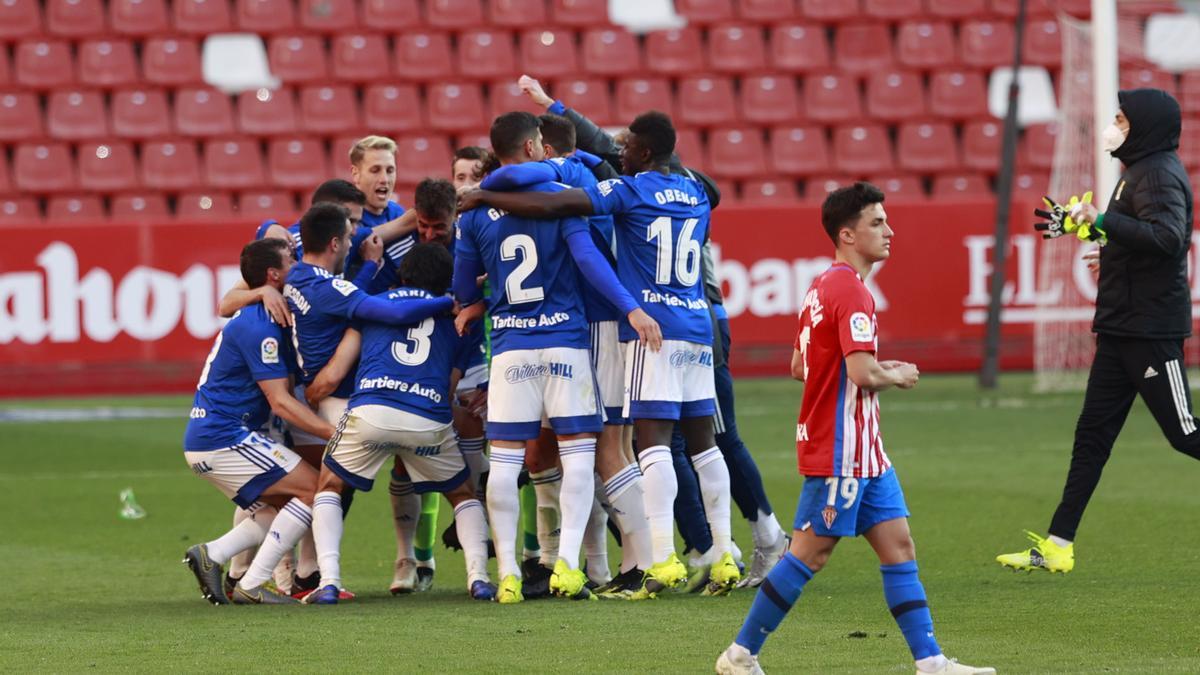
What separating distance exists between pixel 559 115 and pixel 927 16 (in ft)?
41.4

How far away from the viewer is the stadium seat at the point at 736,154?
18328 millimetres

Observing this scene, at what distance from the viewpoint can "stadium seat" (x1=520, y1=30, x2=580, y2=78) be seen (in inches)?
741

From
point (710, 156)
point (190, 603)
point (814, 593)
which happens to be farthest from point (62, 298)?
point (814, 593)

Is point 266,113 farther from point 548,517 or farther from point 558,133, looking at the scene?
point 548,517

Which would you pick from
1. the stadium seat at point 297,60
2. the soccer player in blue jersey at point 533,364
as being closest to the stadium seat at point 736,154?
the stadium seat at point 297,60

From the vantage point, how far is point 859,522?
5.32 m

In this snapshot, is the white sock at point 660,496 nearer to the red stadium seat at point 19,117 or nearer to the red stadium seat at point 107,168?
the red stadium seat at point 107,168

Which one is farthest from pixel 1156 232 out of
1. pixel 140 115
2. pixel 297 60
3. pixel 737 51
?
pixel 140 115

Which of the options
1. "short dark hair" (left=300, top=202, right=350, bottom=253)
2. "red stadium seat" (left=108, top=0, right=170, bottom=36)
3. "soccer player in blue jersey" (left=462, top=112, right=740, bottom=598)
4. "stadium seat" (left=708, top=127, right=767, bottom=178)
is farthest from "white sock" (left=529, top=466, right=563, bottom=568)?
"red stadium seat" (left=108, top=0, right=170, bottom=36)

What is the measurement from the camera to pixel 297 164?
1809 cm

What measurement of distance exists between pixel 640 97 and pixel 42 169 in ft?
19.9

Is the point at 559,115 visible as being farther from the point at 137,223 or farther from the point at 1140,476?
the point at 137,223

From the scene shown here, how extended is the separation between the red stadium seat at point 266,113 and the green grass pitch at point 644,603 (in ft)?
22.3

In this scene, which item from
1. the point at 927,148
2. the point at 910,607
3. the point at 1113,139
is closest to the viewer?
the point at 910,607
